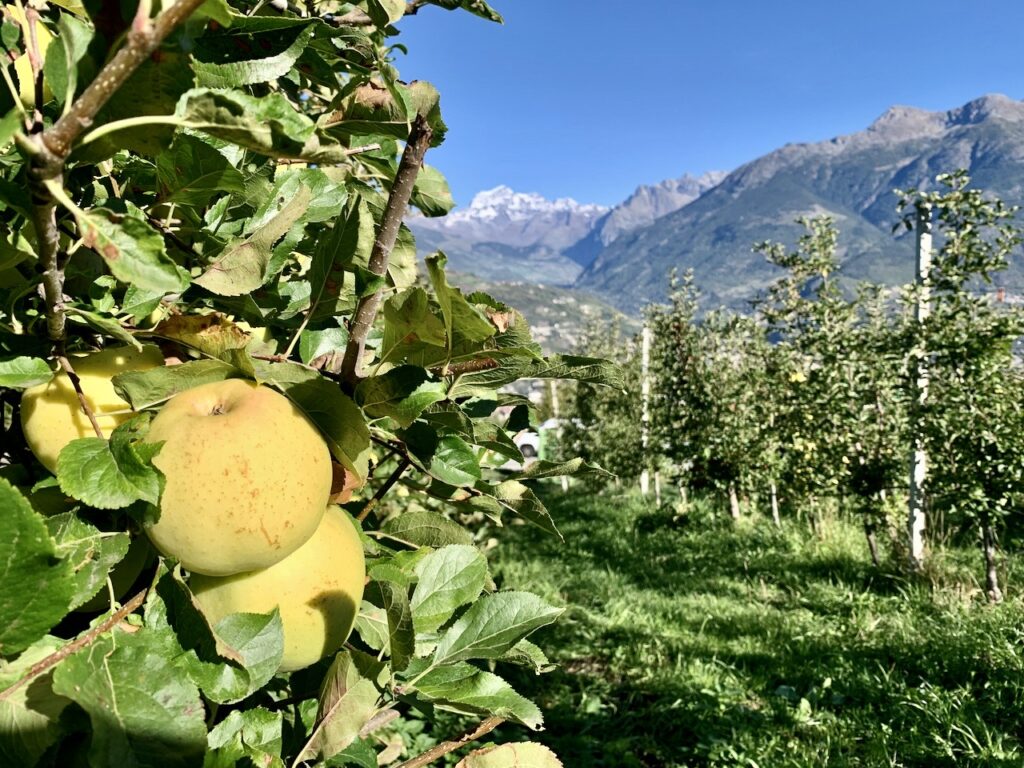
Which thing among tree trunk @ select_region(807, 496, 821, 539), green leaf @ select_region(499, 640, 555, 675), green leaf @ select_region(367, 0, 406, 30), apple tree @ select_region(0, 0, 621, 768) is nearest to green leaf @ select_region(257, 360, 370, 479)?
apple tree @ select_region(0, 0, 621, 768)

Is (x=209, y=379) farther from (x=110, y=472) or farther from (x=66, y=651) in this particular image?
(x=66, y=651)

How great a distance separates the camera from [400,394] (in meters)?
0.68

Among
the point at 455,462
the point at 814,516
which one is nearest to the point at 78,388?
the point at 455,462

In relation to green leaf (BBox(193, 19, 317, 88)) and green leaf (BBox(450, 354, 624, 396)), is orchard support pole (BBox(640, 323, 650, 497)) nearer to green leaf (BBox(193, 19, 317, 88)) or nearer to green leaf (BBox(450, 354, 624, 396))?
green leaf (BBox(450, 354, 624, 396))

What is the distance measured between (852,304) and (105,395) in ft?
26.4

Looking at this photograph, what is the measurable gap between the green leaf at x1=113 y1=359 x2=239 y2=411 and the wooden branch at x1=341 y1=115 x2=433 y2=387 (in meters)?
0.11

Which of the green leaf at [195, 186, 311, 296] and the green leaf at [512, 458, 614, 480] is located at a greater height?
the green leaf at [195, 186, 311, 296]

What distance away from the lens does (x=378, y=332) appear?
0.94m

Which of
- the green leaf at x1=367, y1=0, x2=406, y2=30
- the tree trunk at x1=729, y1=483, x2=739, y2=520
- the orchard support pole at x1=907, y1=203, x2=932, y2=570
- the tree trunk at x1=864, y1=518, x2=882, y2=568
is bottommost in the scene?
the tree trunk at x1=729, y1=483, x2=739, y2=520

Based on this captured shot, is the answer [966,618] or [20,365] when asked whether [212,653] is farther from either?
[966,618]

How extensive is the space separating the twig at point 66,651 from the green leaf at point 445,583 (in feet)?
1.02

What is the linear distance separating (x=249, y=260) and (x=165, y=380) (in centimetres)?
14

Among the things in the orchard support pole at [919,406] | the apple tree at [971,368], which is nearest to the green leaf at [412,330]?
the apple tree at [971,368]

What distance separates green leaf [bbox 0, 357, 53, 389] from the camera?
56 centimetres
